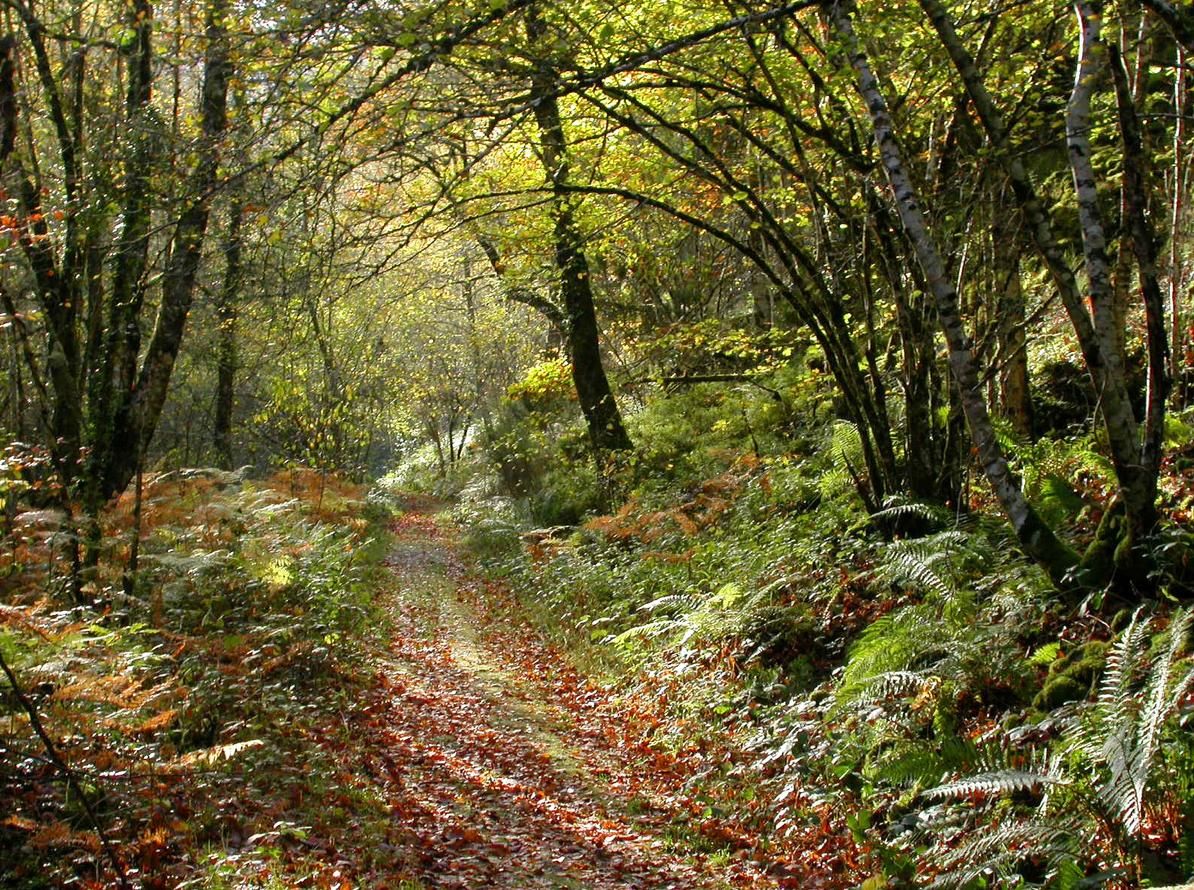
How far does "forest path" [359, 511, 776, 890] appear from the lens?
208 inches

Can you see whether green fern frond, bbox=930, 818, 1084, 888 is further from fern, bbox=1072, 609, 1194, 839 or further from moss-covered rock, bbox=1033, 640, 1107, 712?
moss-covered rock, bbox=1033, 640, 1107, 712

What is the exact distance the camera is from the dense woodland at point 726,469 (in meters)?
4.83

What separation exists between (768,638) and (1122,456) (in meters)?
3.35

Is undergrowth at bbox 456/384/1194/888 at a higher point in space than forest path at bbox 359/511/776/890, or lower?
higher

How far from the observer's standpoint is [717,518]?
37.4ft

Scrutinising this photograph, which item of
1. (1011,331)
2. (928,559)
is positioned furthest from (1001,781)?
(1011,331)

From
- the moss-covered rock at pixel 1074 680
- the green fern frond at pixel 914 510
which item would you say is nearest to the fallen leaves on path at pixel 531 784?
the moss-covered rock at pixel 1074 680

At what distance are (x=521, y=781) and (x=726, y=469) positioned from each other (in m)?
7.66

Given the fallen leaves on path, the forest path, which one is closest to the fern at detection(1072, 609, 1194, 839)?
the fallen leaves on path

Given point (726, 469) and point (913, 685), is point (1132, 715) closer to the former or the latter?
point (913, 685)

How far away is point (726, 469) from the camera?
13742mm

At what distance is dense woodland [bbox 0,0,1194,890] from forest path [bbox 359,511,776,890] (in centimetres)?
16

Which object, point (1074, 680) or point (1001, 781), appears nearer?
point (1001, 781)

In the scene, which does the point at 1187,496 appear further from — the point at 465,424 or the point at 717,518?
the point at 465,424
